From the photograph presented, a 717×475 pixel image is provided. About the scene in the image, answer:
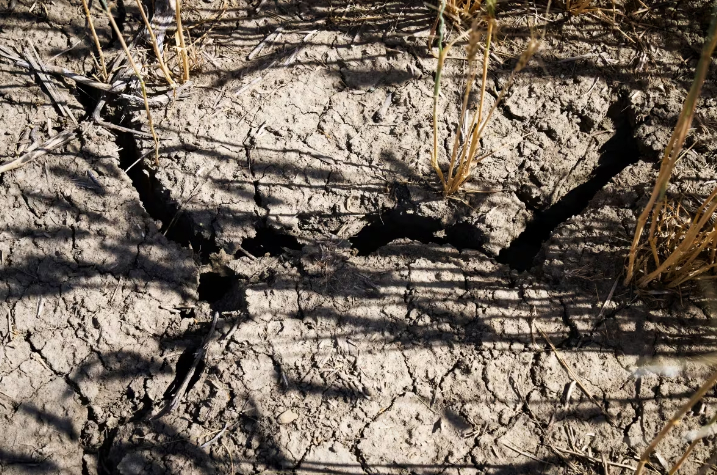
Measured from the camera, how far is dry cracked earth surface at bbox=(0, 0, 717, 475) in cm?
223

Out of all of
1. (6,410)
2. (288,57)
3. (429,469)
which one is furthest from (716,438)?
(6,410)

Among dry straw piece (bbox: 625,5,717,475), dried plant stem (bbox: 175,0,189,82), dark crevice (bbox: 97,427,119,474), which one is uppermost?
dried plant stem (bbox: 175,0,189,82)

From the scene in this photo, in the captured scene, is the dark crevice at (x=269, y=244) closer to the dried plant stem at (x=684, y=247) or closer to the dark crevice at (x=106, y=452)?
the dark crevice at (x=106, y=452)

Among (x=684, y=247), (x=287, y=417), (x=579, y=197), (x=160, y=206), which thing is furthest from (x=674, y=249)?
(x=160, y=206)

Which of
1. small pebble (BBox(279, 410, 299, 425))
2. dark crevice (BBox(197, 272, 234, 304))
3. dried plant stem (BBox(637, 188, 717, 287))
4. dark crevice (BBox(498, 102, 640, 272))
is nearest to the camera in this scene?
dried plant stem (BBox(637, 188, 717, 287))

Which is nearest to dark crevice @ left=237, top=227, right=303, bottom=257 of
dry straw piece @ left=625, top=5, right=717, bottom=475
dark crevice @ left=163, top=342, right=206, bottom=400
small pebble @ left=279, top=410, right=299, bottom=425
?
dark crevice @ left=163, top=342, right=206, bottom=400

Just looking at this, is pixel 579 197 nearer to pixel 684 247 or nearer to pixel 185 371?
pixel 684 247

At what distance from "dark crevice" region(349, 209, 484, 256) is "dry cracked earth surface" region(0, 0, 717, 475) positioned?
0.04 feet

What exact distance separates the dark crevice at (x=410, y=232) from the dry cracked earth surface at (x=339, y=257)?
0.04ft

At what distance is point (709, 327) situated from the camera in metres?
2.40

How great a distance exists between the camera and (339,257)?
8.24ft

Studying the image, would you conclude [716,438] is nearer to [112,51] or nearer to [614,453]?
[614,453]

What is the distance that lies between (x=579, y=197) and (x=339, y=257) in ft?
4.01

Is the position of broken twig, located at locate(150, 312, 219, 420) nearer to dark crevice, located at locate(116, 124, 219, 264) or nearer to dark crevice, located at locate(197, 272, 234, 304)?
dark crevice, located at locate(197, 272, 234, 304)
